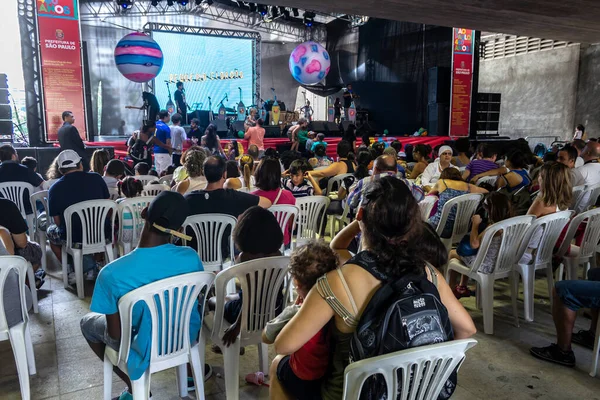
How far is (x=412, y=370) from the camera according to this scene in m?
1.25

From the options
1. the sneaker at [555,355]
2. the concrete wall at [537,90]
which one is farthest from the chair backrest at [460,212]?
the concrete wall at [537,90]

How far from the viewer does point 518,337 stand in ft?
9.19

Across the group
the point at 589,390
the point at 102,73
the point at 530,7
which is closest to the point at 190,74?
the point at 102,73

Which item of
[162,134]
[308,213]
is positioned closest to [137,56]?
[162,134]

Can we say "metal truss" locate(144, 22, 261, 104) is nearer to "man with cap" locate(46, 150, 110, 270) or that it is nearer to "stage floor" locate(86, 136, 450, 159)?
"stage floor" locate(86, 136, 450, 159)

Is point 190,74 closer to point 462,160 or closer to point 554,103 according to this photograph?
point 462,160

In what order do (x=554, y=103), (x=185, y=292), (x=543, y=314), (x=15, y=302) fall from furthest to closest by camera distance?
(x=554, y=103) → (x=543, y=314) → (x=15, y=302) → (x=185, y=292)

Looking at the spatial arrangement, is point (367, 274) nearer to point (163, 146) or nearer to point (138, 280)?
point (138, 280)

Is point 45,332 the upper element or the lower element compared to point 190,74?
lower

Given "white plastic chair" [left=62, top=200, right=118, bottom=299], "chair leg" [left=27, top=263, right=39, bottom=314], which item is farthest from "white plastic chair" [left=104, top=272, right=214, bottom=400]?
"white plastic chair" [left=62, top=200, right=118, bottom=299]

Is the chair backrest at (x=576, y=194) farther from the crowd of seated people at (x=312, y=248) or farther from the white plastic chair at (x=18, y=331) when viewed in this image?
the white plastic chair at (x=18, y=331)

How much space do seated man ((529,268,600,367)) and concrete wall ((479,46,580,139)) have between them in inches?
465

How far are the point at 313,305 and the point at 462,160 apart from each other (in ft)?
16.6

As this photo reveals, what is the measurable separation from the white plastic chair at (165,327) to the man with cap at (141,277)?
0.12ft
